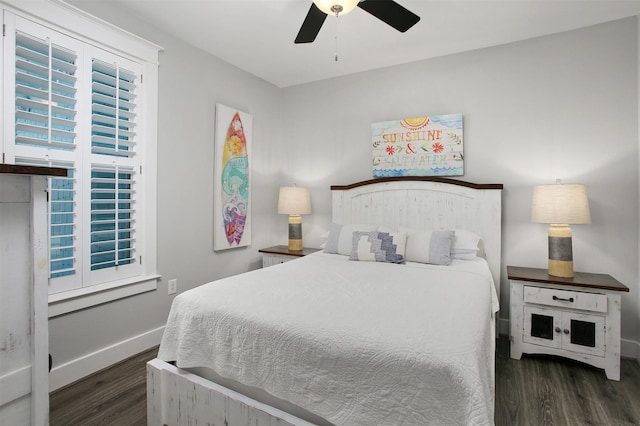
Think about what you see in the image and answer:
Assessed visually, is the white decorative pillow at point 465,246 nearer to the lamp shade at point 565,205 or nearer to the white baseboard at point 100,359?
the lamp shade at point 565,205

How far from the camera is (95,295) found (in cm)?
218

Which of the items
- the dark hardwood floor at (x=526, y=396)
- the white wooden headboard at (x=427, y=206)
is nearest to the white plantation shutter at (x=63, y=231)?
the dark hardwood floor at (x=526, y=396)

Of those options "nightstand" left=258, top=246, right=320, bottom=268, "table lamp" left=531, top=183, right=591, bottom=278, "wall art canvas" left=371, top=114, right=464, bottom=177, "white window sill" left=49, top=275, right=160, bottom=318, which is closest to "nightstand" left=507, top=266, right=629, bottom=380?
"table lamp" left=531, top=183, right=591, bottom=278

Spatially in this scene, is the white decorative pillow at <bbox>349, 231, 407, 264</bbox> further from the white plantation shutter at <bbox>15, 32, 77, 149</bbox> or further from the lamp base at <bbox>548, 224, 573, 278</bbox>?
the white plantation shutter at <bbox>15, 32, 77, 149</bbox>

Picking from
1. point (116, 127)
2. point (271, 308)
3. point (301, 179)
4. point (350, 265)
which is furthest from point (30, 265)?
point (301, 179)

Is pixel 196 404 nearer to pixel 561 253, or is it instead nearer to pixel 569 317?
pixel 569 317

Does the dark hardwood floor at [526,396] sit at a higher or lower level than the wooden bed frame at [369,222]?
lower

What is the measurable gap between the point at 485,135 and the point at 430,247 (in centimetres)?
121

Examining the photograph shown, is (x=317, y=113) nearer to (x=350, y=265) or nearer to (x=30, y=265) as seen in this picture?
(x=350, y=265)

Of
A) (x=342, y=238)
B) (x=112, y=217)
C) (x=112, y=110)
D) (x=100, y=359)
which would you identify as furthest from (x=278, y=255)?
(x=112, y=110)

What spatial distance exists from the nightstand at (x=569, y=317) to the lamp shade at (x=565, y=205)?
43 cm

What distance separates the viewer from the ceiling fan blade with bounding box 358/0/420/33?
5.82 ft

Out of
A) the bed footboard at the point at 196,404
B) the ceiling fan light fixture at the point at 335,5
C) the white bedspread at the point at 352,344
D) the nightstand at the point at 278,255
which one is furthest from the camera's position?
the nightstand at the point at 278,255

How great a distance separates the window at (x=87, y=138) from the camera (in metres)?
1.84
